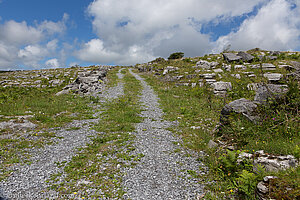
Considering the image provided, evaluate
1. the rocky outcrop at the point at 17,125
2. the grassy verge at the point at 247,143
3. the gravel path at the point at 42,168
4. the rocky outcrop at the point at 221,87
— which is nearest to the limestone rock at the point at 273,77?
the rocky outcrop at the point at 221,87

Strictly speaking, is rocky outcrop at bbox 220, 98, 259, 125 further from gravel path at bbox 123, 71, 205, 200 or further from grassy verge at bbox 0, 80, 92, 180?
grassy verge at bbox 0, 80, 92, 180

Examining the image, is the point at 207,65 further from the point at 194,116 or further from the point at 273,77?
the point at 194,116

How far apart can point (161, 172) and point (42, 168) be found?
5.00 meters

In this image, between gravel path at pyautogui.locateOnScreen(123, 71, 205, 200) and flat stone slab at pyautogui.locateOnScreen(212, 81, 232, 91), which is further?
flat stone slab at pyautogui.locateOnScreen(212, 81, 232, 91)

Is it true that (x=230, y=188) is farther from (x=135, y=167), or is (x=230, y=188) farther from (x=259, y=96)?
(x=259, y=96)

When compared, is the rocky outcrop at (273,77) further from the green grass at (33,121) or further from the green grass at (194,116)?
the green grass at (33,121)

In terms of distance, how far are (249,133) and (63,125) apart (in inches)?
464

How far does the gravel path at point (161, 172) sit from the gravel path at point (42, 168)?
2.75 meters

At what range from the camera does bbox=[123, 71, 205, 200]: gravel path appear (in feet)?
17.2

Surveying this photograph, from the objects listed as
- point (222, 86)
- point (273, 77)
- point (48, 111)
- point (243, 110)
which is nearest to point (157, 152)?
point (243, 110)

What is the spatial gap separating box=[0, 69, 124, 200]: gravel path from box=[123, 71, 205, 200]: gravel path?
275cm

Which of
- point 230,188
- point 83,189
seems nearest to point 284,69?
point 230,188

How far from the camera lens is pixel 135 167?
6.67 metres

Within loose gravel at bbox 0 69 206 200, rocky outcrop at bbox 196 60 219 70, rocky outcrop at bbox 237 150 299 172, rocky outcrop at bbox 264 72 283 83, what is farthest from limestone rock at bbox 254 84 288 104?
rocky outcrop at bbox 196 60 219 70
